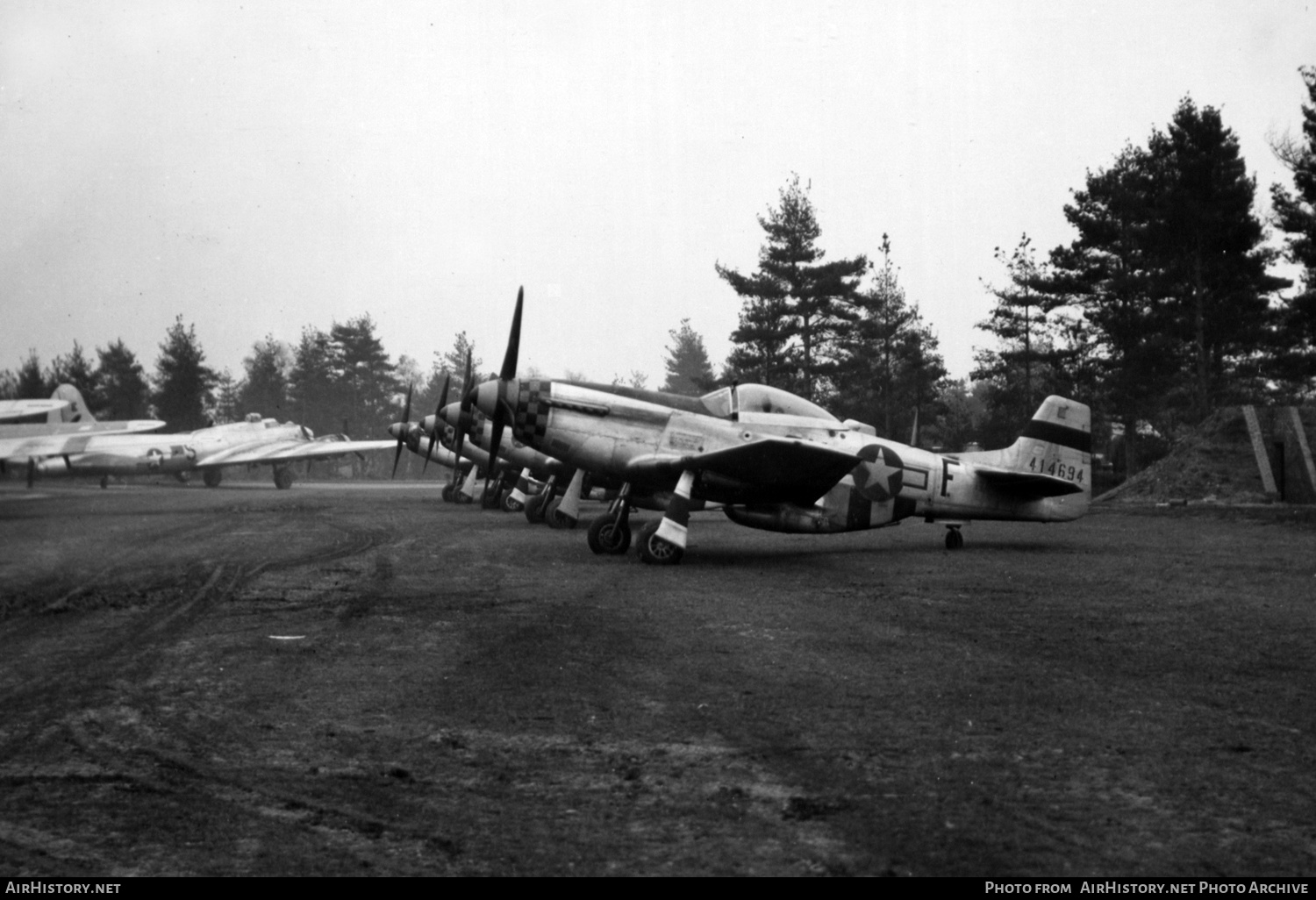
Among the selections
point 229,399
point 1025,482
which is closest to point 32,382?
point 1025,482

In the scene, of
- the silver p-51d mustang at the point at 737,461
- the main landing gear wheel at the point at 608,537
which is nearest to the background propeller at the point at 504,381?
the silver p-51d mustang at the point at 737,461

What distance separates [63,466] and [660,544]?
74.9 feet

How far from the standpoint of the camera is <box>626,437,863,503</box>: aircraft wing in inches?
499

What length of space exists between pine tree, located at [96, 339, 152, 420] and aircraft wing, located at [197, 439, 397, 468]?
14.1 ft

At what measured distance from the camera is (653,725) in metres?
5.10

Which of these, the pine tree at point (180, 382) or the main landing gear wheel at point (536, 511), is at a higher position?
the pine tree at point (180, 382)

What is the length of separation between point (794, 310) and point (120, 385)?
86.3 ft

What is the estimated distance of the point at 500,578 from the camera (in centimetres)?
1130

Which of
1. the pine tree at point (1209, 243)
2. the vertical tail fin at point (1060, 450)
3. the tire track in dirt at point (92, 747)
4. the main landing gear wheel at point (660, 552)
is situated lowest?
the tire track in dirt at point (92, 747)

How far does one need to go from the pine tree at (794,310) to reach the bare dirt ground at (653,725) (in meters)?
33.6

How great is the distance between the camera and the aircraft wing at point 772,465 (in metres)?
12.7

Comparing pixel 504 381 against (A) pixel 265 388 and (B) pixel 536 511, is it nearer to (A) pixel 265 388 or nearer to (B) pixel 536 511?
(B) pixel 536 511

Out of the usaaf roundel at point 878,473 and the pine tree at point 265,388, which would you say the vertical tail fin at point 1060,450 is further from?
the pine tree at point 265,388

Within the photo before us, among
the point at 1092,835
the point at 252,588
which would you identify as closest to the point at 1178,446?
the point at 252,588
